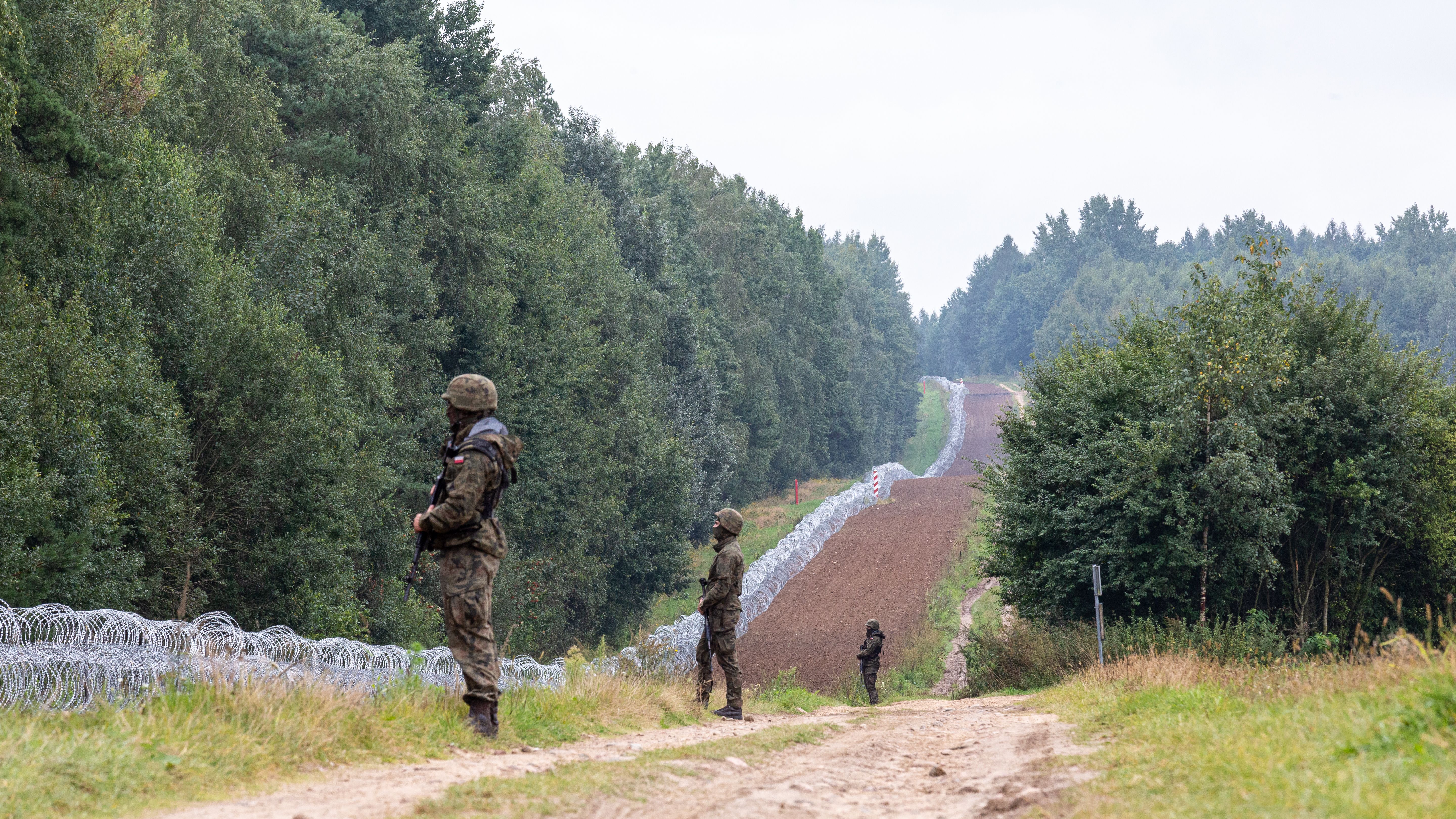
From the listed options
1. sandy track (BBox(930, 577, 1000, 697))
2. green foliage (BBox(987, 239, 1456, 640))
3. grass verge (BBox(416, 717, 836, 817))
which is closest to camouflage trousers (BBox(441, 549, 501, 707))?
grass verge (BBox(416, 717, 836, 817))

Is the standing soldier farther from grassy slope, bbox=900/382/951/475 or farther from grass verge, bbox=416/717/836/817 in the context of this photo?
grassy slope, bbox=900/382/951/475

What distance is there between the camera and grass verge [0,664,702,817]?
18.5 feet

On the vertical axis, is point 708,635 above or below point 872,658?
above

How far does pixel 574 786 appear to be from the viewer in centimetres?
643

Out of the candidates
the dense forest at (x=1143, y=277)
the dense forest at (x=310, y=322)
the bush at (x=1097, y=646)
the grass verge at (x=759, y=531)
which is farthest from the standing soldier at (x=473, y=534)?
the dense forest at (x=1143, y=277)

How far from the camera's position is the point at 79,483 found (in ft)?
64.0

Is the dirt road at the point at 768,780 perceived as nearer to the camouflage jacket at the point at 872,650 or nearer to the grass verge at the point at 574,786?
the grass verge at the point at 574,786

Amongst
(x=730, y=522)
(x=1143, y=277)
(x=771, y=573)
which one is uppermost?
(x=1143, y=277)

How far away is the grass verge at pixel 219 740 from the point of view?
5648mm

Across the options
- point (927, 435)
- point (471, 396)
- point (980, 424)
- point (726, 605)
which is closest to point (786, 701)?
point (726, 605)

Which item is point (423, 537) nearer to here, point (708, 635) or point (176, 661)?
point (176, 661)

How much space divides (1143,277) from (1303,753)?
170 metres

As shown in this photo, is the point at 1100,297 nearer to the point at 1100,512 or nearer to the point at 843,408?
the point at 843,408

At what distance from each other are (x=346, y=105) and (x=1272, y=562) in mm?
26030
